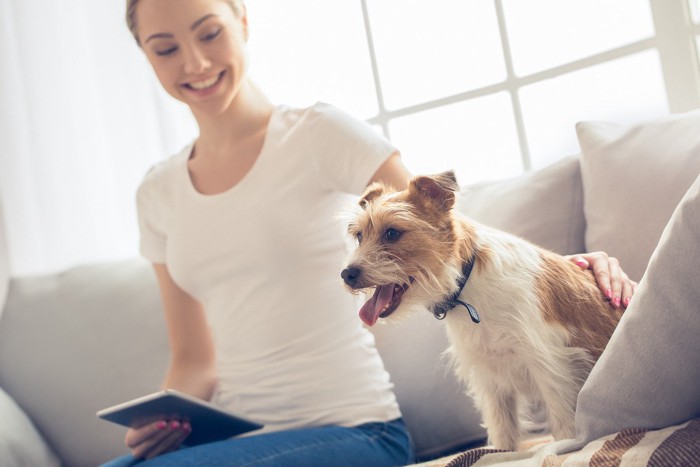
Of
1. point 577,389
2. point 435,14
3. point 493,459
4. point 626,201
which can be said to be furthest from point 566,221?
point 435,14

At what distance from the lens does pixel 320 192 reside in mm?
1745

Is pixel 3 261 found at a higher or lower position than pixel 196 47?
lower

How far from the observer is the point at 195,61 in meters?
1.78

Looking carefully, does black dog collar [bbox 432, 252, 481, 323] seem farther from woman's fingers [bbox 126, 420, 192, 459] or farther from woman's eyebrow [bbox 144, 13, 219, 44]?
woman's eyebrow [bbox 144, 13, 219, 44]

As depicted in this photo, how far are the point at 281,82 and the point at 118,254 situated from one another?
0.89 metres

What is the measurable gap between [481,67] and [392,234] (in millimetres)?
1618

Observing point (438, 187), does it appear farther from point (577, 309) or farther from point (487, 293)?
point (577, 309)

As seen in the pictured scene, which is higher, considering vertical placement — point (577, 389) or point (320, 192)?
point (320, 192)

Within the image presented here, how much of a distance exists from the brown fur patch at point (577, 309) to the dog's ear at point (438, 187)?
0.19 meters

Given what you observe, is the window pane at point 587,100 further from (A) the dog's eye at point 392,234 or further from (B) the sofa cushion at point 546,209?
(A) the dog's eye at point 392,234

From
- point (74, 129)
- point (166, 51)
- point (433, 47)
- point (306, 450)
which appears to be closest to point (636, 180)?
point (306, 450)

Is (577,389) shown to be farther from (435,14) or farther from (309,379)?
(435,14)

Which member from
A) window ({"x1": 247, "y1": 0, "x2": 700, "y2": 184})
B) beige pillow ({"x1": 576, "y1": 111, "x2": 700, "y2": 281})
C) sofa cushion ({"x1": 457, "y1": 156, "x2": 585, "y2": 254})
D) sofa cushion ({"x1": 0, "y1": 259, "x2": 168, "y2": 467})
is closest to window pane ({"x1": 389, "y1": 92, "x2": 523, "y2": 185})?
window ({"x1": 247, "y1": 0, "x2": 700, "y2": 184})

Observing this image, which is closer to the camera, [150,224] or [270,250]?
[270,250]
